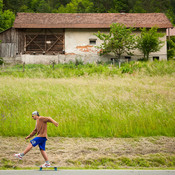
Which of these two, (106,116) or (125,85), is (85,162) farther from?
(125,85)

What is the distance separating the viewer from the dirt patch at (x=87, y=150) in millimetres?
4805

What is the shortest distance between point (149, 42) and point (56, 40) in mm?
10255

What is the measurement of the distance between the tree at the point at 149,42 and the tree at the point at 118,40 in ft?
2.74

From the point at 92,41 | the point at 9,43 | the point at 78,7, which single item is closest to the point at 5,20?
the point at 9,43

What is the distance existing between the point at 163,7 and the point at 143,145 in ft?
203

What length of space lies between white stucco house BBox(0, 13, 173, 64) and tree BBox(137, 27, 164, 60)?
4.61 feet

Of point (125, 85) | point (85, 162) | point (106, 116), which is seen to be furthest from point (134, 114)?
point (125, 85)

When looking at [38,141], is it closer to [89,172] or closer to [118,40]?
[89,172]

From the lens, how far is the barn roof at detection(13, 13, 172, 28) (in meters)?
27.4

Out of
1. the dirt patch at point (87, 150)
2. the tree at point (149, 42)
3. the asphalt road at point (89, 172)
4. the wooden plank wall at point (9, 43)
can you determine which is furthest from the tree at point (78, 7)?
the asphalt road at point (89, 172)

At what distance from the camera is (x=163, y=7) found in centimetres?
6109

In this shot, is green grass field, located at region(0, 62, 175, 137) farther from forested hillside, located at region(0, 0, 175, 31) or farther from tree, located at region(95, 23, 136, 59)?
forested hillside, located at region(0, 0, 175, 31)

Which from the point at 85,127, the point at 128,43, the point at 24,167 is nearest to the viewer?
the point at 24,167

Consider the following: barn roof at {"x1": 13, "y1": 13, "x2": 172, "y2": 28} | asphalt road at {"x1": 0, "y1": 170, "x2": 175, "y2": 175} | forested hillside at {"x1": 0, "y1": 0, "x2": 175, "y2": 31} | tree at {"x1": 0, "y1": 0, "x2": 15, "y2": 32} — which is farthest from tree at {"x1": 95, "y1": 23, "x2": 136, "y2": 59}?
forested hillside at {"x1": 0, "y1": 0, "x2": 175, "y2": 31}
